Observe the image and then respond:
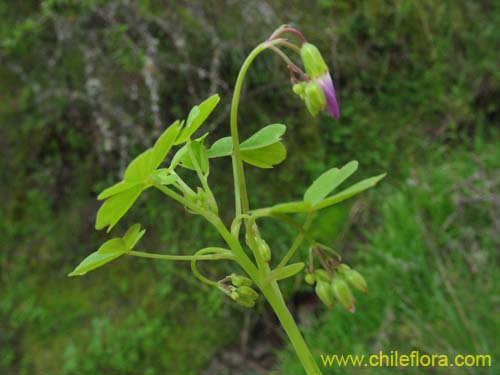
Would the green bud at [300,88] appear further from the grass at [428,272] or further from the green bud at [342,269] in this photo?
the grass at [428,272]

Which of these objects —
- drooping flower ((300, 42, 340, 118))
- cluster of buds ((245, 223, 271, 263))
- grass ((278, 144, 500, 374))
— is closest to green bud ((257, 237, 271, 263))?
cluster of buds ((245, 223, 271, 263))

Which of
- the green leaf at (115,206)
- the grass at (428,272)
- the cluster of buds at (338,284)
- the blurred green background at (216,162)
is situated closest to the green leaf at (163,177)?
the green leaf at (115,206)

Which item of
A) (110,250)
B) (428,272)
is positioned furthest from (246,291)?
(428,272)

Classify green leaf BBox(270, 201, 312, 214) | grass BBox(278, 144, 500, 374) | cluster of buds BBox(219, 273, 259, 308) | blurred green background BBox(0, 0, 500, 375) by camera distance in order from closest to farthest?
green leaf BBox(270, 201, 312, 214), cluster of buds BBox(219, 273, 259, 308), grass BBox(278, 144, 500, 374), blurred green background BBox(0, 0, 500, 375)

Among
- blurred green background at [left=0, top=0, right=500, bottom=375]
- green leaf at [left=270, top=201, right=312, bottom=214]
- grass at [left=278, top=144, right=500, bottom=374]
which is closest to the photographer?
green leaf at [left=270, top=201, right=312, bottom=214]

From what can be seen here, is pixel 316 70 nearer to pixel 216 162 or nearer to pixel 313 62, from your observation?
pixel 313 62

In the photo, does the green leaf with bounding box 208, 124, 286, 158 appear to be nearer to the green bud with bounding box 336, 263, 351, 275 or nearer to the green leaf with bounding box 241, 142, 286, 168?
the green leaf with bounding box 241, 142, 286, 168
